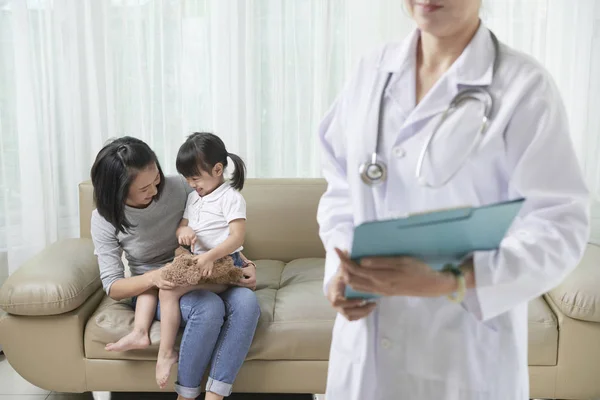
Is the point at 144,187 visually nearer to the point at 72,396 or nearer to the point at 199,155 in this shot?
the point at 199,155

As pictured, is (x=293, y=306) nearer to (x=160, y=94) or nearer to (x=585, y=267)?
(x=585, y=267)

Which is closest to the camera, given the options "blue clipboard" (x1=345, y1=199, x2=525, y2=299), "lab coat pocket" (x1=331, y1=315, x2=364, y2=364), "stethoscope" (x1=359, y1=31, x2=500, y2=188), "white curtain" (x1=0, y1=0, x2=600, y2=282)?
"blue clipboard" (x1=345, y1=199, x2=525, y2=299)

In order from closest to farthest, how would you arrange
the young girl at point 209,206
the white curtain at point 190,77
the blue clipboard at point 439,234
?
the blue clipboard at point 439,234 → the young girl at point 209,206 → the white curtain at point 190,77

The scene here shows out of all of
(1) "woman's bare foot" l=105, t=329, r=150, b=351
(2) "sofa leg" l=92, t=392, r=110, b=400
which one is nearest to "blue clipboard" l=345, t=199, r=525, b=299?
(1) "woman's bare foot" l=105, t=329, r=150, b=351

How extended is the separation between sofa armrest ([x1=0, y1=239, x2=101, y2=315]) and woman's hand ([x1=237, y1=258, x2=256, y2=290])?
1.67 feet

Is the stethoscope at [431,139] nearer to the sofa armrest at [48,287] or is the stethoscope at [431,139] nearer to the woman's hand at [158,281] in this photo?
the woman's hand at [158,281]

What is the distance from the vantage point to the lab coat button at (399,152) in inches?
42.4

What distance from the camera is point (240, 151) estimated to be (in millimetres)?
3242

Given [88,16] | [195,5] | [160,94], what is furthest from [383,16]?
[88,16]

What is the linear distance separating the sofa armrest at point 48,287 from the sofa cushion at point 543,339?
1446 millimetres

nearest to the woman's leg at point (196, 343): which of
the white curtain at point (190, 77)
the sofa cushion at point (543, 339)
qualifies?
the sofa cushion at point (543, 339)

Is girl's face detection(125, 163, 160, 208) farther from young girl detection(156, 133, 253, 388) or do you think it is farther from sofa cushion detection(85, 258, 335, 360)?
sofa cushion detection(85, 258, 335, 360)

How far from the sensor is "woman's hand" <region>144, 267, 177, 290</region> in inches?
88.8

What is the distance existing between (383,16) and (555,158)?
89.8 inches
